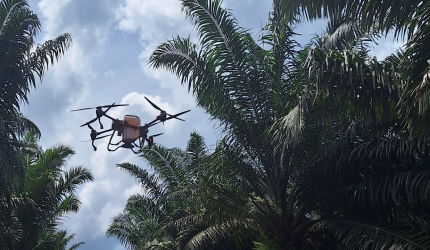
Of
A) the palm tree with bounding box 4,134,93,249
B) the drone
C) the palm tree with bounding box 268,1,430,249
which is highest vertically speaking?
the palm tree with bounding box 4,134,93,249

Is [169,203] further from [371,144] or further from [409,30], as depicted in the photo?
[409,30]

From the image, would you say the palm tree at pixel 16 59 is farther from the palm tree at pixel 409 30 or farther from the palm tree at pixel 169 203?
the palm tree at pixel 409 30

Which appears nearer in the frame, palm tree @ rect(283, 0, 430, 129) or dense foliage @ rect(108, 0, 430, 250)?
palm tree @ rect(283, 0, 430, 129)

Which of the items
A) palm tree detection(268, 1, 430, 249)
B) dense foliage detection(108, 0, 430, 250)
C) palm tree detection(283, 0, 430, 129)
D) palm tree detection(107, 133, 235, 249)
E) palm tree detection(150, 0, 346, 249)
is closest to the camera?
palm tree detection(283, 0, 430, 129)

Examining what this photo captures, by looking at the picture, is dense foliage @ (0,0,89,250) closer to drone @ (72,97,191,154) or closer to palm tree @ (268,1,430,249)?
drone @ (72,97,191,154)

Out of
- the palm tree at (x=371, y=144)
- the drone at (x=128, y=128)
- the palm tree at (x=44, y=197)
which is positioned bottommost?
the palm tree at (x=371, y=144)

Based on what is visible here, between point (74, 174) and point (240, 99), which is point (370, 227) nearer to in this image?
point (240, 99)

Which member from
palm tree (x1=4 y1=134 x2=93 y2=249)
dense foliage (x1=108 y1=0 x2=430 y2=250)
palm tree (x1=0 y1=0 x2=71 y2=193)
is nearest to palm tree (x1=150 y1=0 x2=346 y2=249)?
dense foliage (x1=108 y1=0 x2=430 y2=250)

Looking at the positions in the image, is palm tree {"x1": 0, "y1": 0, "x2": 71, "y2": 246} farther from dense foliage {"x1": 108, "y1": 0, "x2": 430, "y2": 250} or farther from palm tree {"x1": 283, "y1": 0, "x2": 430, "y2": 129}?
palm tree {"x1": 283, "y1": 0, "x2": 430, "y2": 129}

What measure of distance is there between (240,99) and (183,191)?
3.87 metres

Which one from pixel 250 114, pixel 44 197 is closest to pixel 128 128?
pixel 250 114

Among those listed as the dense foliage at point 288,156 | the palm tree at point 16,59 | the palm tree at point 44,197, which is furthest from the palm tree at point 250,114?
the palm tree at point 44,197

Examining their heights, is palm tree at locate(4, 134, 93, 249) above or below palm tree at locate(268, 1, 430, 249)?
above

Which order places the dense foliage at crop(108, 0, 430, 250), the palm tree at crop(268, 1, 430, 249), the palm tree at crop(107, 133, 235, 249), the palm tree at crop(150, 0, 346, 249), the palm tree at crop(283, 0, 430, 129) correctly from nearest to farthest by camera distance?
the palm tree at crop(283, 0, 430, 129)
the palm tree at crop(268, 1, 430, 249)
the dense foliage at crop(108, 0, 430, 250)
the palm tree at crop(150, 0, 346, 249)
the palm tree at crop(107, 133, 235, 249)
